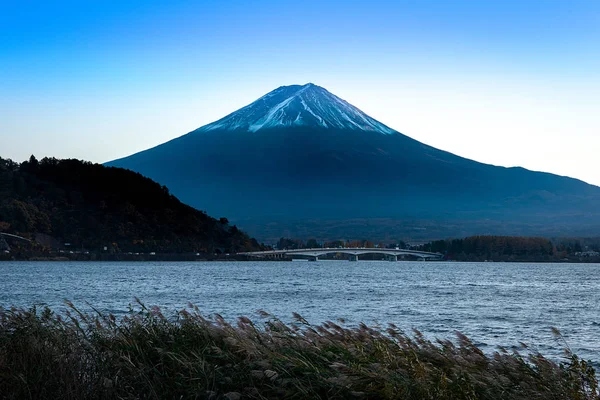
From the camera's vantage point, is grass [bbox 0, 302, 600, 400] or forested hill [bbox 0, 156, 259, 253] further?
forested hill [bbox 0, 156, 259, 253]

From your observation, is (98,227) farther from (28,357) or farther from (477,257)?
(28,357)

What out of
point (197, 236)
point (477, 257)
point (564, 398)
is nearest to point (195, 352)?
point (564, 398)

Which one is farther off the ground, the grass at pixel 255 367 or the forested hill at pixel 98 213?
the forested hill at pixel 98 213

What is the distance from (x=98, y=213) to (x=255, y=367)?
5766 inches

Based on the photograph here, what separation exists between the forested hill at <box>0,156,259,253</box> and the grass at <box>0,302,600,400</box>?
425ft

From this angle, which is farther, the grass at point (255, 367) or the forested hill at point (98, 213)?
the forested hill at point (98, 213)

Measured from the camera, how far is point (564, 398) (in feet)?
29.1

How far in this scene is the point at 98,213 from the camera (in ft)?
497

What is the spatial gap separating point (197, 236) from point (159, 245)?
14.0 metres

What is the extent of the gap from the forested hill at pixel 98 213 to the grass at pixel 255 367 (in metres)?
130

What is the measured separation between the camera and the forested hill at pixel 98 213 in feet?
463

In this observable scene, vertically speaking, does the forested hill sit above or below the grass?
above

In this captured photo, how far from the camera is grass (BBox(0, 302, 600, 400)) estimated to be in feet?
29.7

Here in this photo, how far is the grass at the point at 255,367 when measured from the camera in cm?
906
